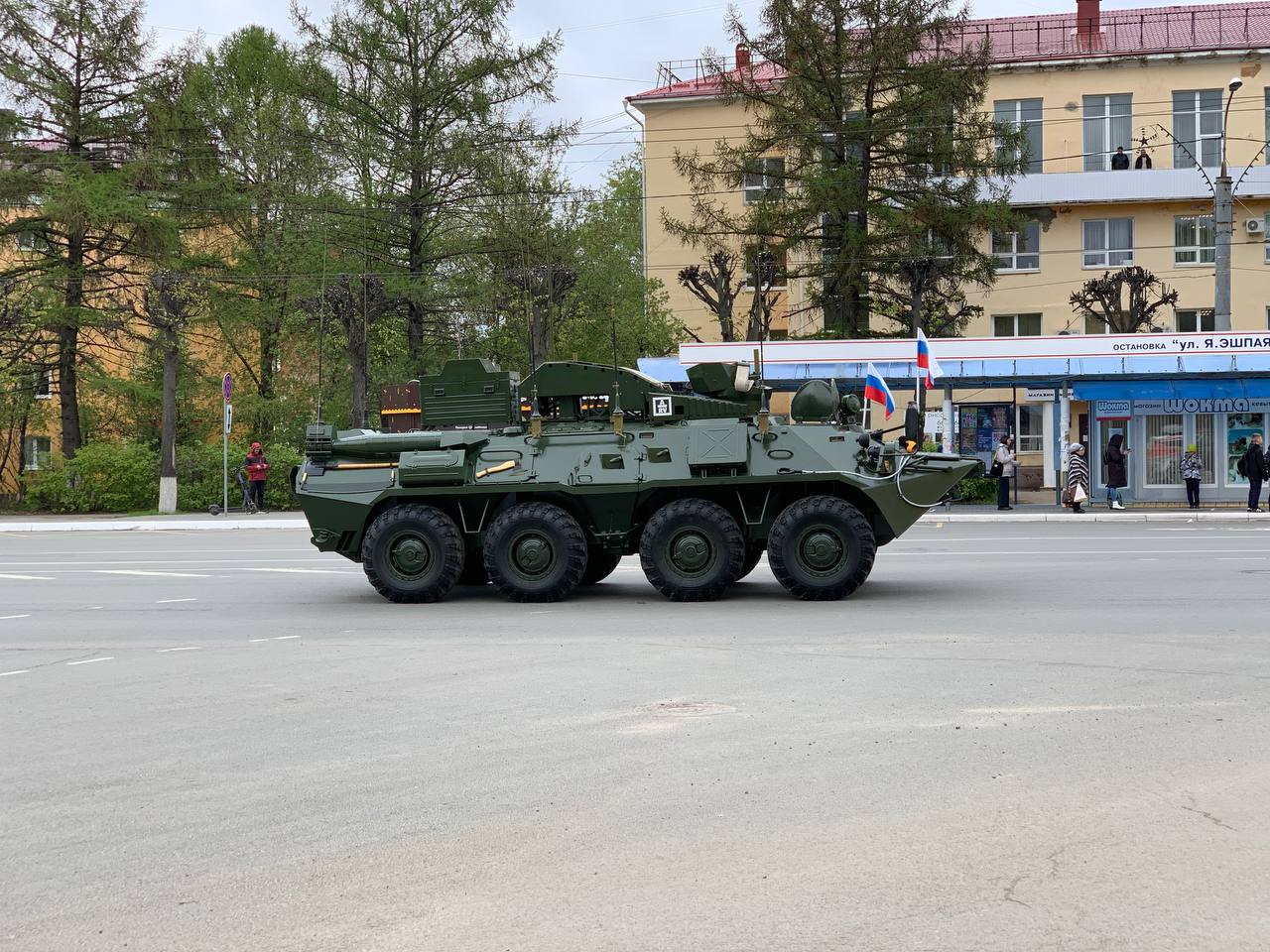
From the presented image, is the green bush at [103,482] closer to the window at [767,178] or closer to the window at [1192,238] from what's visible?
the window at [767,178]

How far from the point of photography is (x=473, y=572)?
15.9 metres

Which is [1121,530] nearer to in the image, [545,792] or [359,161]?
[545,792]

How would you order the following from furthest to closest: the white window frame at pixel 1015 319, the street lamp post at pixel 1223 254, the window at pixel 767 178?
the white window frame at pixel 1015 319 → the window at pixel 767 178 → the street lamp post at pixel 1223 254

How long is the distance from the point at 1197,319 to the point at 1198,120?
20.9 ft

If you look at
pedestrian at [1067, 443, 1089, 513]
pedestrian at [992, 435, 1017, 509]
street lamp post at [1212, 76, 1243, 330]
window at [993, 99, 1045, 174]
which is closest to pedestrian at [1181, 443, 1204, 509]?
pedestrian at [1067, 443, 1089, 513]

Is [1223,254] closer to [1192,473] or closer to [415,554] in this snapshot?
[1192,473]

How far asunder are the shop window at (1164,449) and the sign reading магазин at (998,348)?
1.38 metres

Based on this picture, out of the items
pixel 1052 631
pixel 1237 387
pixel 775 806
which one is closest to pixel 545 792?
pixel 775 806

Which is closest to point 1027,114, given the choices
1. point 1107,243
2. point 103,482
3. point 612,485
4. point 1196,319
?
point 1107,243

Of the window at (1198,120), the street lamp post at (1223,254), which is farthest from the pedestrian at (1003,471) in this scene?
the window at (1198,120)

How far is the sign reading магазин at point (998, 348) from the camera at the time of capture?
29.7 meters

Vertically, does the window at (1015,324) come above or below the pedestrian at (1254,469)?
above

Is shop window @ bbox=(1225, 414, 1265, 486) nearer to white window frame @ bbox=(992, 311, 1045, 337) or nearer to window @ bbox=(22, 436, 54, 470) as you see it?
white window frame @ bbox=(992, 311, 1045, 337)

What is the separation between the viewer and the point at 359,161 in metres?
38.7
